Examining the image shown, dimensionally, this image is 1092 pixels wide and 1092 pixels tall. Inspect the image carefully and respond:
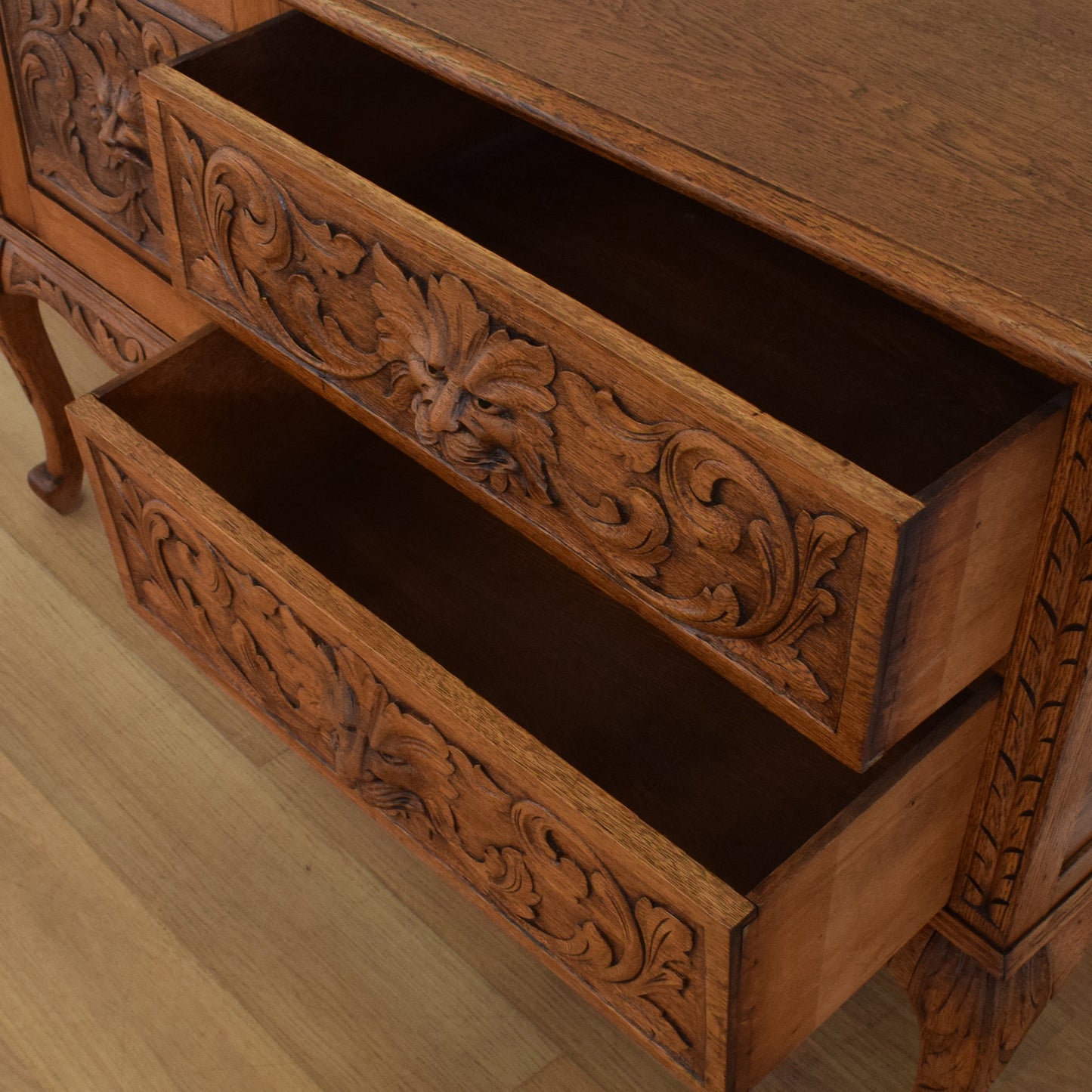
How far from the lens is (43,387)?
131 cm

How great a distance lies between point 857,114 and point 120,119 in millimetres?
552

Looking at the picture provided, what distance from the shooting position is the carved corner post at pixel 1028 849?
0.61 meters

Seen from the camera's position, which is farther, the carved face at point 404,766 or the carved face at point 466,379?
the carved face at point 404,766

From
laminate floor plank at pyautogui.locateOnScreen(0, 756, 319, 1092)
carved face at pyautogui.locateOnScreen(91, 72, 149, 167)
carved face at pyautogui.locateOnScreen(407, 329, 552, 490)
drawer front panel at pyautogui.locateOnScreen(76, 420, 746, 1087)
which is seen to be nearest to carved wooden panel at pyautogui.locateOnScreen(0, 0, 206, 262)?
carved face at pyautogui.locateOnScreen(91, 72, 149, 167)

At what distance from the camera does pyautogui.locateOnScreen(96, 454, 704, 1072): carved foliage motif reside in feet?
2.34

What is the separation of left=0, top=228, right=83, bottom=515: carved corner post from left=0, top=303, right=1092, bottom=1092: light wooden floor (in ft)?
0.58

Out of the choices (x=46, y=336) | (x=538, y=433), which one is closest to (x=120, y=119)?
(x=46, y=336)

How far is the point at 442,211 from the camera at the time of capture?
3.08ft

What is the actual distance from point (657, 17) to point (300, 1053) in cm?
69

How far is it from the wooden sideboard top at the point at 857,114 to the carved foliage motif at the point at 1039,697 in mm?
66

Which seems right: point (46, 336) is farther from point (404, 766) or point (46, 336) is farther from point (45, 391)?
point (404, 766)

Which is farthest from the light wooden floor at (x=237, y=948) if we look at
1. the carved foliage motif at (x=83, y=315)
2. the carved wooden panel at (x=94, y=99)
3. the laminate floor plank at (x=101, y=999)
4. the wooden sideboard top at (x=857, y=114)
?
the wooden sideboard top at (x=857, y=114)

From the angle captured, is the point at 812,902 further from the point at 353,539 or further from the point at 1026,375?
the point at 353,539

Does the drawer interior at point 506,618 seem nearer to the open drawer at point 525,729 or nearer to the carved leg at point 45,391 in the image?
the open drawer at point 525,729
